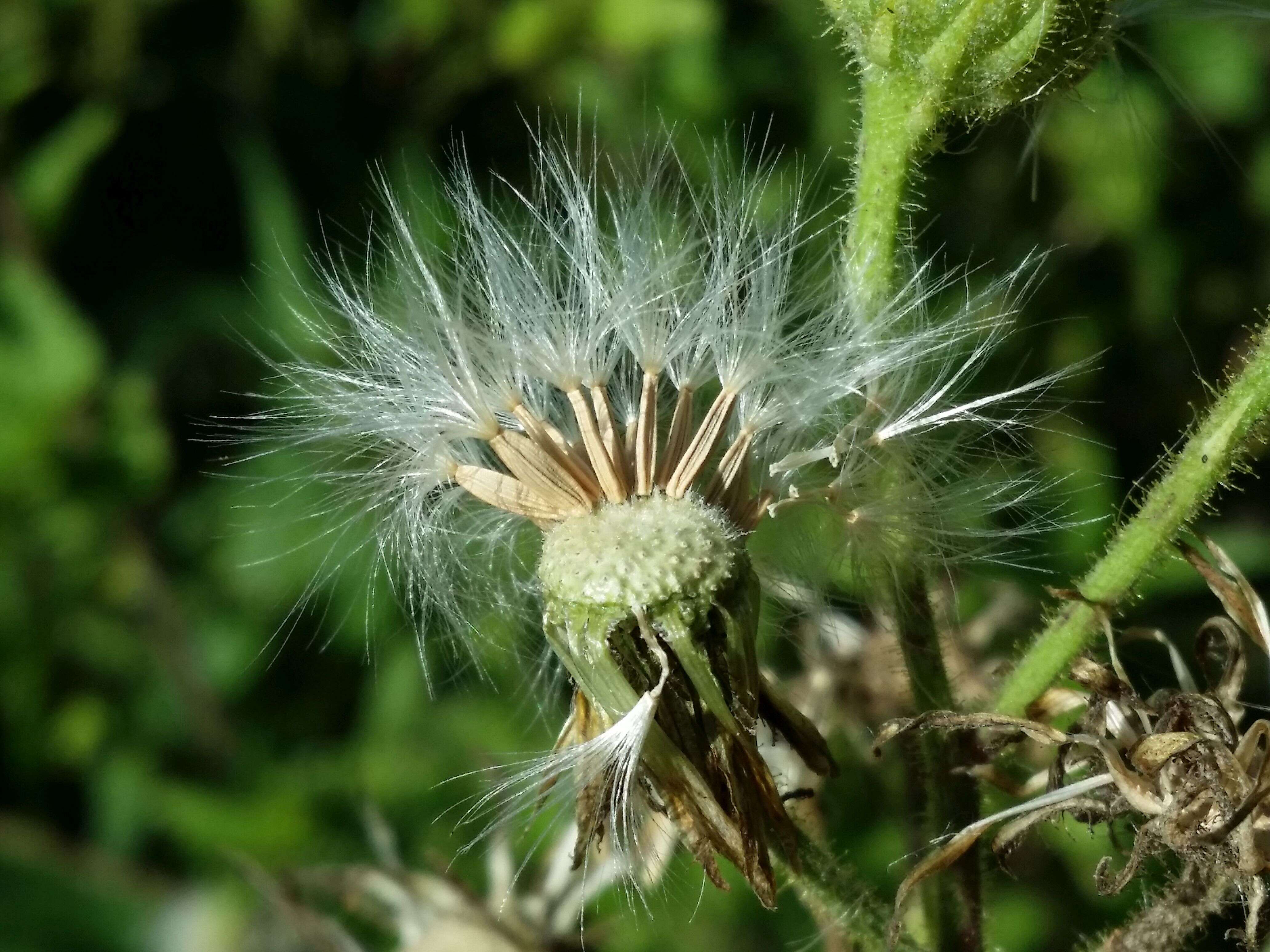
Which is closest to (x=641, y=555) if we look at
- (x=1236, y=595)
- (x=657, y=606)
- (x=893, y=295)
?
(x=657, y=606)

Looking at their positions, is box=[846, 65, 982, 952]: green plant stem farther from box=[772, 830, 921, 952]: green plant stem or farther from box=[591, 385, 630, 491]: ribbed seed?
box=[591, 385, 630, 491]: ribbed seed

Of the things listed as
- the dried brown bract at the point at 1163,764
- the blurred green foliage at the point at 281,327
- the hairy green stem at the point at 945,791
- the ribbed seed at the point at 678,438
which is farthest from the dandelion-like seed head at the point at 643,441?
the blurred green foliage at the point at 281,327

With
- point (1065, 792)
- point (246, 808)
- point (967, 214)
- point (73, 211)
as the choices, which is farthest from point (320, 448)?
point (73, 211)

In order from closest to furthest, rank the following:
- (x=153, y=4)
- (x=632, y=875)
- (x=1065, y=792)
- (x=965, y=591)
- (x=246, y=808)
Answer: (x=1065, y=792)
(x=632, y=875)
(x=965, y=591)
(x=246, y=808)
(x=153, y=4)

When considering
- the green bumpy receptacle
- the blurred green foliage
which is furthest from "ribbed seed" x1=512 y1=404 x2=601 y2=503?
the blurred green foliage

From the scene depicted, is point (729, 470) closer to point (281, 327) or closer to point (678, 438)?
point (678, 438)

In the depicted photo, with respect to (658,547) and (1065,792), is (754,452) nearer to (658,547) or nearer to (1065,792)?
(658,547)
